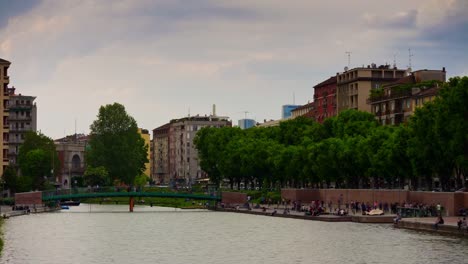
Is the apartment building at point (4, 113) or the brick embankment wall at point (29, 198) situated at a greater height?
the apartment building at point (4, 113)

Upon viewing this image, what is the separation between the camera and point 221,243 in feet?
324

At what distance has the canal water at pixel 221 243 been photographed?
83000 mm

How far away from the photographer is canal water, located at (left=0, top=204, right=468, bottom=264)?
272 ft

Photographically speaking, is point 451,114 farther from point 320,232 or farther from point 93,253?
point 93,253

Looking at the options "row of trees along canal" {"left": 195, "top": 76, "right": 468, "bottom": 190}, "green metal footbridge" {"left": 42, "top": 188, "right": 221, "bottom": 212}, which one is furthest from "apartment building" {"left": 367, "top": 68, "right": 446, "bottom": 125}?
"green metal footbridge" {"left": 42, "top": 188, "right": 221, "bottom": 212}

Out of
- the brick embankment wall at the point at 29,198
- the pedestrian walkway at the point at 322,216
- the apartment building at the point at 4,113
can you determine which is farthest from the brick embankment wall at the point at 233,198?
the apartment building at the point at 4,113

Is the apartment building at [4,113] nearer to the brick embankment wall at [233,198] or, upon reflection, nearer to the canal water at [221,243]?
the brick embankment wall at [233,198]

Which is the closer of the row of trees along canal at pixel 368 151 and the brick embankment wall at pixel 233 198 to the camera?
the row of trees along canal at pixel 368 151

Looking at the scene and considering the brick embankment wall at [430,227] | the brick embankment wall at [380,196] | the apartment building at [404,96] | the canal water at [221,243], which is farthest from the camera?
the apartment building at [404,96]

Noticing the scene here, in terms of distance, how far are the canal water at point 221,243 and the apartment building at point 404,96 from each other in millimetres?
42703

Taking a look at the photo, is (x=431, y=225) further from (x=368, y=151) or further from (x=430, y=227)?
(x=368, y=151)

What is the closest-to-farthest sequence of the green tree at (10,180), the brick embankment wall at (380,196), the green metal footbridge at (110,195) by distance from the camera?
the brick embankment wall at (380,196) → the green metal footbridge at (110,195) → the green tree at (10,180)

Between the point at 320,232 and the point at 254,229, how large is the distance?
10.2m

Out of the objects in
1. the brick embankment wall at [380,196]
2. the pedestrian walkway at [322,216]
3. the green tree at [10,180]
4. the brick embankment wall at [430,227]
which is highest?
the green tree at [10,180]
